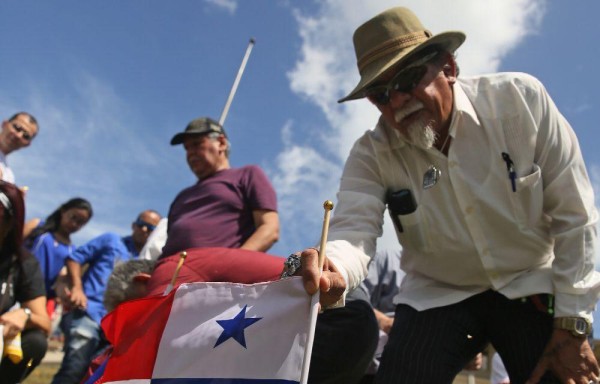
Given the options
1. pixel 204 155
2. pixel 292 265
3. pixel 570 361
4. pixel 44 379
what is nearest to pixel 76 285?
pixel 204 155

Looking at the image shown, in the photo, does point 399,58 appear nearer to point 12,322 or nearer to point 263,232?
point 263,232

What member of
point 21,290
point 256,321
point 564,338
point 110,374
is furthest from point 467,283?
point 21,290

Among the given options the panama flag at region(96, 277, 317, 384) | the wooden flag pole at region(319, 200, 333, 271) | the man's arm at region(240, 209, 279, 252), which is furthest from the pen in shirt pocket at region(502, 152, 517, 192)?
the man's arm at region(240, 209, 279, 252)

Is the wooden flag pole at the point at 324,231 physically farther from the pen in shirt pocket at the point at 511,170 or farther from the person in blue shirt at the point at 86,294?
the person in blue shirt at the point at 86,294

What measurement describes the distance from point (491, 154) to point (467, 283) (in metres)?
0.56

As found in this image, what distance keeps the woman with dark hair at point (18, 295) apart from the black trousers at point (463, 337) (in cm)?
259

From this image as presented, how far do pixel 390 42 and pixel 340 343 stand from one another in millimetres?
1352

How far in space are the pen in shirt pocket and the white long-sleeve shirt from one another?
12 millimetres

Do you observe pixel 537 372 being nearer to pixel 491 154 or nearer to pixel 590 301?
pixel 590 301

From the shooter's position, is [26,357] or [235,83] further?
[235,83]

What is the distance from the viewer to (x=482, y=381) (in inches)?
226

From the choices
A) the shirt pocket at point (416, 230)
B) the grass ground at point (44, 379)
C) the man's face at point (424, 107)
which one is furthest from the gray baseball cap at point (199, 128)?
the grass ground at point (44, 379)

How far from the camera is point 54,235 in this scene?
5918 mm

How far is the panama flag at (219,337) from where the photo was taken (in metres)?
1.92
